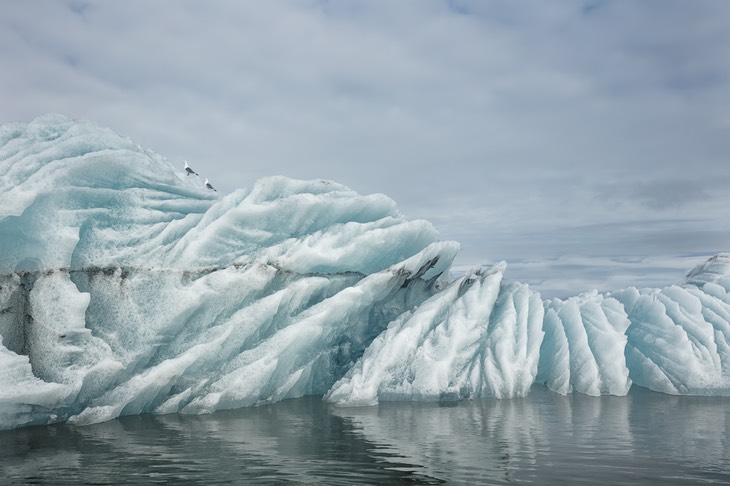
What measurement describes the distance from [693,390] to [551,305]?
4.85 meters

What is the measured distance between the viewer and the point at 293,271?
1559 cm

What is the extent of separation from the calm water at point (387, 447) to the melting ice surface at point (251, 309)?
45.4 inches

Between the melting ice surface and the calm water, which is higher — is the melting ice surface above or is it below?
above

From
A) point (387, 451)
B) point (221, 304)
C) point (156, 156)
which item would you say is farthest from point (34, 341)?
point (387, 451)

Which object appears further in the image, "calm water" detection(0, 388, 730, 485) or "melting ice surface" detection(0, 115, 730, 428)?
"melting ice surface" detection(0, 115, 730, 428)

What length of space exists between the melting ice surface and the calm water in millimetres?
1154

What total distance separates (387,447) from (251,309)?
605cm

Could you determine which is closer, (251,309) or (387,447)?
(387,447)

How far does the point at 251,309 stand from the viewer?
47.0ft

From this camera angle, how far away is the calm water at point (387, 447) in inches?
301

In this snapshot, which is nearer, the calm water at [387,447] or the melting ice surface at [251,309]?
the calm water at [387,447]

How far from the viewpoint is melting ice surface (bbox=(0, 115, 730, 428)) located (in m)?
12.8

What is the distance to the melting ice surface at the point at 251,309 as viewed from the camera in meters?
12.8

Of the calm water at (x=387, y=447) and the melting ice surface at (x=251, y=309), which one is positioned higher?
the melting ice surface at (x=251, y=309)
